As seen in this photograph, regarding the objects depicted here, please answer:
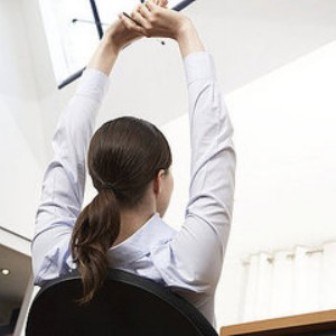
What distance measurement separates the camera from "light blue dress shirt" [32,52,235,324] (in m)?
0.65

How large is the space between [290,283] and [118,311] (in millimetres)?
2042

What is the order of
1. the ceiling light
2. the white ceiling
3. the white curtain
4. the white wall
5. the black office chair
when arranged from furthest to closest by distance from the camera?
1. the ceiling light
2. the white wall
3. the white ceiling
4. the white curtain
5. the black office chair

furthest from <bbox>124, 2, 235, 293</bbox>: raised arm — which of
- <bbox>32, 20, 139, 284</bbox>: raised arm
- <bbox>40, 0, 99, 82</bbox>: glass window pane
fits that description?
<bbox>40, 0, 99, 82</bbox>: glass window pane

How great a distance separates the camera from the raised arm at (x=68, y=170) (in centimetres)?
74

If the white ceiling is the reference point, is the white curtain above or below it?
below

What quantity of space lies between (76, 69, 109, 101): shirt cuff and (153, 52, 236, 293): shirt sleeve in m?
0.24

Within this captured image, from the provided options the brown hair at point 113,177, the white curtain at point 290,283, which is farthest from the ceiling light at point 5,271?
the brown hair at point 113,177

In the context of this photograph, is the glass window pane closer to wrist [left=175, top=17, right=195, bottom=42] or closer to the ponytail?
wrist [left=175, top=17, right=195, bottom=42]

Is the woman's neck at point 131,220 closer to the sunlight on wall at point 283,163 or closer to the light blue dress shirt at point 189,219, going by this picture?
the light blue dress shirt at point 189,219

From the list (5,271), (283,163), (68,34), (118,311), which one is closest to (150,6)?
(118,311)

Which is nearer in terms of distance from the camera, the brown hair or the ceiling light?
the brown hair

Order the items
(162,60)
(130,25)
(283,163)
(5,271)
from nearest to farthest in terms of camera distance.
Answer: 1. (130,25)
2. (283,163)
3. (162,60)
4. (5,271)

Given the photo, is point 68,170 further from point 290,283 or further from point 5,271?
point 5,271

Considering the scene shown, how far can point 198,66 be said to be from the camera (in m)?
0.83
